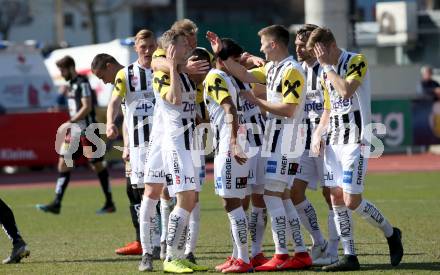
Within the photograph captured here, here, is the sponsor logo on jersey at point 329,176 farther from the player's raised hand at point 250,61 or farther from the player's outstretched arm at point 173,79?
the player's outstretched arm at point 173,79

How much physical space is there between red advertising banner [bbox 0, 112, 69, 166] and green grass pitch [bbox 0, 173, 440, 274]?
5.16 metres

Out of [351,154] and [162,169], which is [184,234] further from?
[351,154]

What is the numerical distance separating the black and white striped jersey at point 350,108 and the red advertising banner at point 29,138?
56.2 feet

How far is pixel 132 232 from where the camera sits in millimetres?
14516

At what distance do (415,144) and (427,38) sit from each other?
1292cm

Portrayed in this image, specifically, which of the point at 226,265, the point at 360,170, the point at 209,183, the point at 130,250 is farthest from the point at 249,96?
the point at 209,183

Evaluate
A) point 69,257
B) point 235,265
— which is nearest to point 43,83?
point 69,257

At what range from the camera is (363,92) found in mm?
10344

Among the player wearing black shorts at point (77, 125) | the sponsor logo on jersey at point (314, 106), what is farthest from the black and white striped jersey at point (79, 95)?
the sponsor logo on jersey at point (314, 106)

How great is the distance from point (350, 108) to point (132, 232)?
500 centimetres

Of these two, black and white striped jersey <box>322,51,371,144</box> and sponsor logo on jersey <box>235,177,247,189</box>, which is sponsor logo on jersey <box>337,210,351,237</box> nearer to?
black and white striped jersey <box>322,51,371,144</box>

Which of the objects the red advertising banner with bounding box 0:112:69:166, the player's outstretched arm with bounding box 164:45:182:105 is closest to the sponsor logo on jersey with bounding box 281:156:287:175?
the player's outstretched arm with bounding box 164:45:182:105

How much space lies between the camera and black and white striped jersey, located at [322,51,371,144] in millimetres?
10320

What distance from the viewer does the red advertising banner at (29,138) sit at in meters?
26.9
